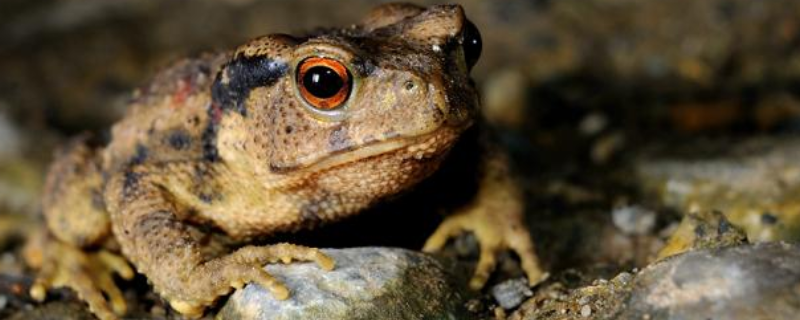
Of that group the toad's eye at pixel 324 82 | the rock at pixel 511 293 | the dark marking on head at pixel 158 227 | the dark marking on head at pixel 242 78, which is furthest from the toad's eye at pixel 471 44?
the dark marking on head at pixel 158 227

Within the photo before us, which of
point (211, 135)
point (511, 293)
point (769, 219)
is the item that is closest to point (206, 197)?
point (211, 135)

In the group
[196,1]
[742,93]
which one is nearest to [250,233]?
[742,93]

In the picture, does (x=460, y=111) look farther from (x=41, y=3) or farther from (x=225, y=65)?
(x=41, y=3)

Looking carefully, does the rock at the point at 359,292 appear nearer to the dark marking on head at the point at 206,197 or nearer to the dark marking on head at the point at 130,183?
the dark marking on head at the point at 206,197

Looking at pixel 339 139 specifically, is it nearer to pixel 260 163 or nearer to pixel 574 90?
pixel 260 163

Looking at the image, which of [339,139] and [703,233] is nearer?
[339,139]
